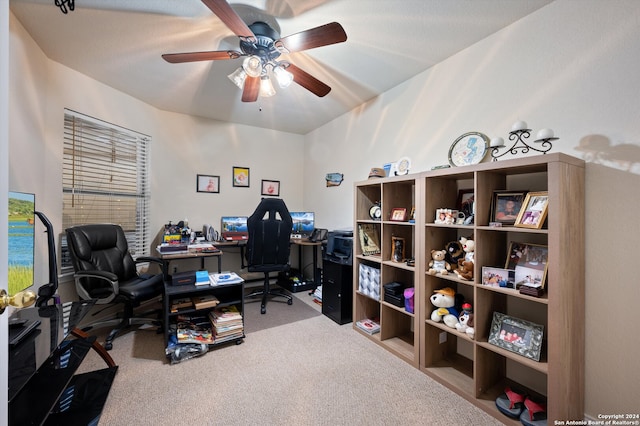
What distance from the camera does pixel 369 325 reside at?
8.21ft

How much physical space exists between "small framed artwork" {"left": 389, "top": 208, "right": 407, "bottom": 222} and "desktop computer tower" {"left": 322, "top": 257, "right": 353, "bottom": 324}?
717mm

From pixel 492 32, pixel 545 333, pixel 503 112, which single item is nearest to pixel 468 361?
pixel 545 333

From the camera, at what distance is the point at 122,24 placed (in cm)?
181

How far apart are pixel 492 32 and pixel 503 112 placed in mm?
595

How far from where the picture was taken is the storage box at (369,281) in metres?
2.42

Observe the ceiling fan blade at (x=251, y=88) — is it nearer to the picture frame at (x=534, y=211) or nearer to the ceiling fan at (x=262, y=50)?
the ceiling fan at (x=262, y=50)

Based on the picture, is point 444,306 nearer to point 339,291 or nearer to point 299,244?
point 339,291

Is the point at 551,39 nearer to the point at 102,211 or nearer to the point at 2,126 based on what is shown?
the point at 2,126

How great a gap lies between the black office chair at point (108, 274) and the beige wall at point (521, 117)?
0.25 meters

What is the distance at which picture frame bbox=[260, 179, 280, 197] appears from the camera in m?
4.19

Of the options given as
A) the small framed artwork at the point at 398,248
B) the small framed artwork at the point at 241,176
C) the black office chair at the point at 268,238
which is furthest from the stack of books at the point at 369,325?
the small framed artwork at the point at 241,176

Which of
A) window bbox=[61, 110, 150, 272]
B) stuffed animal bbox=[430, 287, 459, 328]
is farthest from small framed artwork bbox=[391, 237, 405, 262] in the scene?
window bbox=[61, 110, 150, 272]

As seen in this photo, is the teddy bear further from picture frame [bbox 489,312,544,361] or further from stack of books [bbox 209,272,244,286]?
stack of books [bbox 209,272,244,286]

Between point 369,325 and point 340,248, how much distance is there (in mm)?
824
